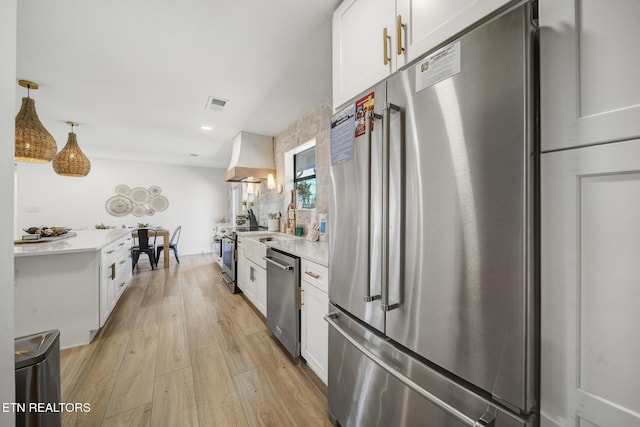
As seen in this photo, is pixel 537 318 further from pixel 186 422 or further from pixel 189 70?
pixel 189 70

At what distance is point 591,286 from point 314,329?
4.65 feet

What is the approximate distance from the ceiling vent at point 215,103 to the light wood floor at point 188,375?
243cm

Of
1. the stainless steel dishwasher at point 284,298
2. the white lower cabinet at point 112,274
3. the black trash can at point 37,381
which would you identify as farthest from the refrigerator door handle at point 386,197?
the white lower cabinet at point 112,274

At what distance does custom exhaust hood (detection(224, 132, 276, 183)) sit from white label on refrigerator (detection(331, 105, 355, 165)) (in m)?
2.67

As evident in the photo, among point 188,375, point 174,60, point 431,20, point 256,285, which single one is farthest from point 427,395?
point 174,60

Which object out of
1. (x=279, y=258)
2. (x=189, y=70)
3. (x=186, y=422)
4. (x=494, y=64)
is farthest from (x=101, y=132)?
(x=494, y=64)

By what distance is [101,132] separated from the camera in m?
3.73

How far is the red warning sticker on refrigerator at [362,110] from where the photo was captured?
1043mm

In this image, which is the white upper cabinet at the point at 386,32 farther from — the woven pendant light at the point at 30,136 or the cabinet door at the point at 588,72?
the woven pendant light at the point at 30,136

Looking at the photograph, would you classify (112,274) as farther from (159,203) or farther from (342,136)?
(159,203)

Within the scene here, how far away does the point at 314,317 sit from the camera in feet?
5.26

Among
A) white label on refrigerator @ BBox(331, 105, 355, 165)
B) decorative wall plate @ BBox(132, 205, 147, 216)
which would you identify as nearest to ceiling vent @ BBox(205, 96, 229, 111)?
white label on refrigerator @ BBox(331, 105, 355, 165)

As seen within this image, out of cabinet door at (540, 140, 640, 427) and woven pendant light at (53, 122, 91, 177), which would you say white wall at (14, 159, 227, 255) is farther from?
cabinet door at (540, 140, 640, 427)

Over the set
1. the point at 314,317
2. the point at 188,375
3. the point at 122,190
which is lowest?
the point at 188,375
